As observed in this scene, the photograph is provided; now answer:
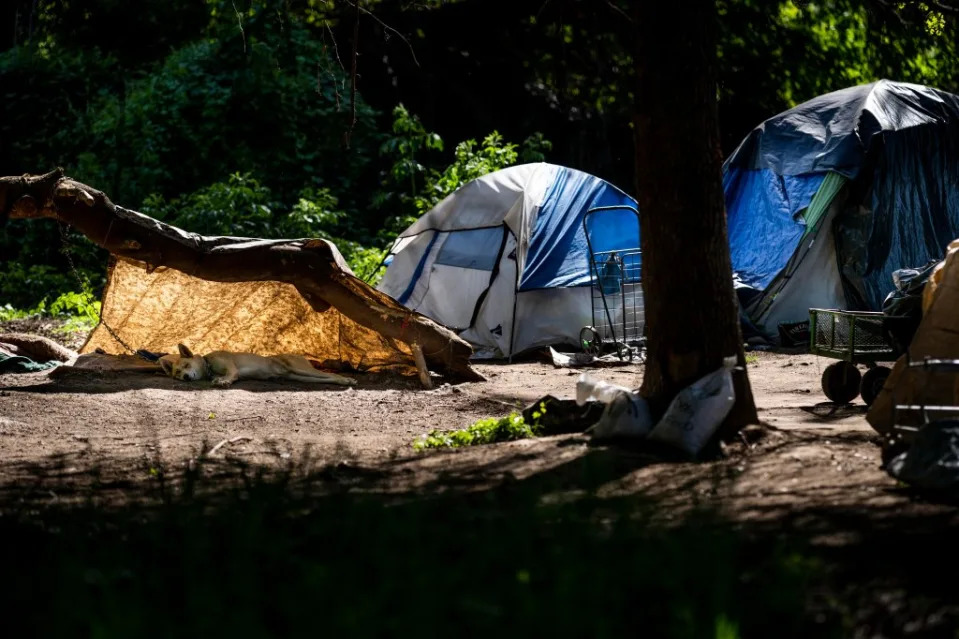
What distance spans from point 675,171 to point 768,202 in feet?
25.6

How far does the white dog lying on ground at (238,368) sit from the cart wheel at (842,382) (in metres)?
3.87

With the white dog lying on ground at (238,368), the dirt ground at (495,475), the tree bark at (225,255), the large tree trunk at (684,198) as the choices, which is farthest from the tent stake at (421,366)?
the large tree trunk at (684,198)

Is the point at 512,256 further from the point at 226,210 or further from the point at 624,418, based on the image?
the point at 624,418

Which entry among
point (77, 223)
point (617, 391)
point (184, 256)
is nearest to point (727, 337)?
point (617, 391)

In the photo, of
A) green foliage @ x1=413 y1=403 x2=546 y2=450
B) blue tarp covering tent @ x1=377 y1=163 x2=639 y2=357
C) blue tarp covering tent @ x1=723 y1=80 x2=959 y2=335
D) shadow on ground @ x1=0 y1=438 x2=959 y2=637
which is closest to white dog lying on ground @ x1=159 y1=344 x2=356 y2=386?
blue tarp covering tent @ x1=377 y1=163 x2=639 y2=357

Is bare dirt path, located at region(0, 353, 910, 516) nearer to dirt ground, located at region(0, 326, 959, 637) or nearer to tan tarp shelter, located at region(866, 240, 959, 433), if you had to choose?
dirt ground, located at region(0, 326, 959, 637)

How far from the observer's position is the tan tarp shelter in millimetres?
5387

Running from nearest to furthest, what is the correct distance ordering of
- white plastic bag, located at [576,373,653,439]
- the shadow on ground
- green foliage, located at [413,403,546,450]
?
the shadow on ground, white plastic bag, located at [576,373,653,439], green foliage, located at [413,403,546,450]

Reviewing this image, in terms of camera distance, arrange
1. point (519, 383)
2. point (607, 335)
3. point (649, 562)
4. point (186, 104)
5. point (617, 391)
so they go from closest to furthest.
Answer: point (649, 562) < point (617, 391) < point (519, 383) < point (607, 335) < point (186, 104)

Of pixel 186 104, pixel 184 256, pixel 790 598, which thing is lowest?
pixel 790 598

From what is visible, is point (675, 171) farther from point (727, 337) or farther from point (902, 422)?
point (902, 422)

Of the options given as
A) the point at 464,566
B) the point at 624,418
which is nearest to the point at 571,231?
the point at 624,418

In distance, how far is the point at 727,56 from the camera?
18844 mm

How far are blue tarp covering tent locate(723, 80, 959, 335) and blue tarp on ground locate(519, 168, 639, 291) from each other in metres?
1.53
